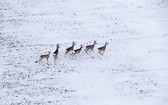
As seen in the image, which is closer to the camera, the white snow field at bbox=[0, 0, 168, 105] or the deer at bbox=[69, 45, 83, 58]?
the white snow field at bbox=[0, 0, 168, 105]

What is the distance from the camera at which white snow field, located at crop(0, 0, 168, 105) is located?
20047 mm

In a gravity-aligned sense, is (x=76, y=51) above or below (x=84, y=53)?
above

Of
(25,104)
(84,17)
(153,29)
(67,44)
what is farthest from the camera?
(84,17)

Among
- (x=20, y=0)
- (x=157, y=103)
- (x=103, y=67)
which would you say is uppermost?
(x=20, y=0)

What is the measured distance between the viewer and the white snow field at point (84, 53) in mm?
20047

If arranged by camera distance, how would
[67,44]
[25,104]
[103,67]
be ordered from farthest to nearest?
→ [67,44]
[103,67]
[25,104]

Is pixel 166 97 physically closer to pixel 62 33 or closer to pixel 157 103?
pixel 157 103

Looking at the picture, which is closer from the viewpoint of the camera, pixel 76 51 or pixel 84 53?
pixel 76 51

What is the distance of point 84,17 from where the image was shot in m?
28.8

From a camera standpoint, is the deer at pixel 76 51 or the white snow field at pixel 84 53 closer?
the white snow field at pixel 84 53

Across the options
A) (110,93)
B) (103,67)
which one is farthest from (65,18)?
(110,93)

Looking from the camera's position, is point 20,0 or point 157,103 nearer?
point 157,103

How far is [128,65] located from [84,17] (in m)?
7.49

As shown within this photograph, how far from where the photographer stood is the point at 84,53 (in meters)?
23.8
